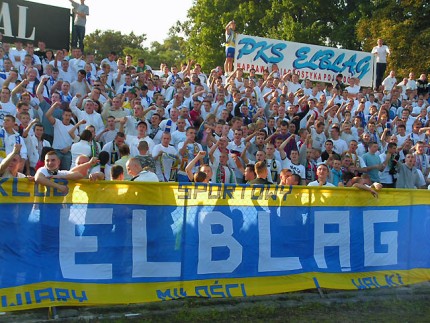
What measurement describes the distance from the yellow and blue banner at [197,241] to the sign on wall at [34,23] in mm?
11918

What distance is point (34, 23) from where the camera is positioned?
650 inches

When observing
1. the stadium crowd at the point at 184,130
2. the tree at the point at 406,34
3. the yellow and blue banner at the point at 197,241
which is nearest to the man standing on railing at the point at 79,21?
the stadium crowd at the point at 184,130

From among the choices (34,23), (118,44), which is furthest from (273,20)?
(118,44)

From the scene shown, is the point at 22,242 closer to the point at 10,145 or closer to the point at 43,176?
the point at 43,176

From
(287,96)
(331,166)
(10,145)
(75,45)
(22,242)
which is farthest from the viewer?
(75,45)

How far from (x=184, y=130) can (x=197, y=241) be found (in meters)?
4.98

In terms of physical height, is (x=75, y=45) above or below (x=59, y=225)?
above

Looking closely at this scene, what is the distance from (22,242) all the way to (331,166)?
262 inches

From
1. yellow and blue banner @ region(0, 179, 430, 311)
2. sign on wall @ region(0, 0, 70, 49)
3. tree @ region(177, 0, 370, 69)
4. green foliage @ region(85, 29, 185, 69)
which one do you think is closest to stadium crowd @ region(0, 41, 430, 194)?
yellow and blue banner @ region(0, 179, 430, 311)

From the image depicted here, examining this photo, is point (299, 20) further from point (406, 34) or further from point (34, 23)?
point (34, 23)

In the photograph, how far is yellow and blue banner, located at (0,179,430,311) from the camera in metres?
5.68

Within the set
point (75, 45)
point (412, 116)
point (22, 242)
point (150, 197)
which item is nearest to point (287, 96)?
point (412, 116)

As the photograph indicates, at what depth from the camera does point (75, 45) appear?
16.7m

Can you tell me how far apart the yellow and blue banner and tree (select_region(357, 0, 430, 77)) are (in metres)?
23.9
